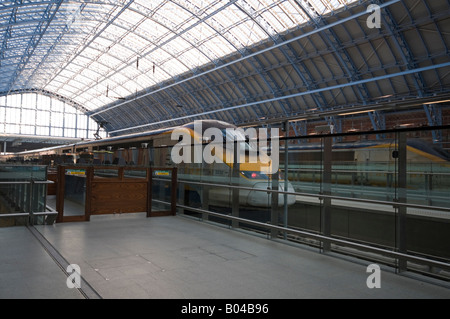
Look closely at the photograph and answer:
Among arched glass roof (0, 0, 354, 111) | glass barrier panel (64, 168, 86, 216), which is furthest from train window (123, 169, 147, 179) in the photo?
arched glass roof (0, 0, 354, 111)

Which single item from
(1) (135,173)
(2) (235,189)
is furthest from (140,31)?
(2) (235,189)

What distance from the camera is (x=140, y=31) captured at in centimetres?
3394

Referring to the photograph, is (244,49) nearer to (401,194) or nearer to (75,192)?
(75,192)

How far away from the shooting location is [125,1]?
29.0 meters

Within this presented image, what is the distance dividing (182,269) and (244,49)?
26846mm

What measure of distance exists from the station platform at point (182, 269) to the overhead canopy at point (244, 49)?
453 inches

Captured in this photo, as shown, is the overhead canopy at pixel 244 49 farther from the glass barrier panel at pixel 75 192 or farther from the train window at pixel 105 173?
the glass barrier panel at pixel 75 192

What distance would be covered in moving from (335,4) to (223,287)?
22.5 metres

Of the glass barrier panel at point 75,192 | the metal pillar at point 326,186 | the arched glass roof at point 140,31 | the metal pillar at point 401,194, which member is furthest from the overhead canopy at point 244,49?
the glass barrier panel at point 75,192

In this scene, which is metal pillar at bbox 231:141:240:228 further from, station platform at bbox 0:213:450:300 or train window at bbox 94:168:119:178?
train window at bbox 94:168:119:178

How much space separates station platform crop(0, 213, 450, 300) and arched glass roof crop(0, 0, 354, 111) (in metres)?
20.3

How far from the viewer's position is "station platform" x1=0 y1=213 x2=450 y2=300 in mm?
3889
